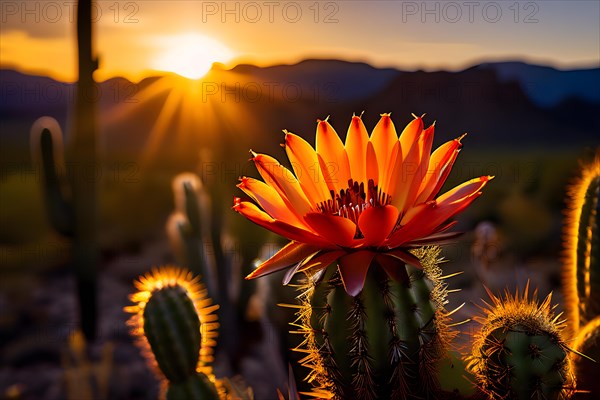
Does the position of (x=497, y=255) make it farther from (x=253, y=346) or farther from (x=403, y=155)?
(x=253, y=346)

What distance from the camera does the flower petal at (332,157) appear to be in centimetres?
192

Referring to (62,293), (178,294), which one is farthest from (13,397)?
(62,293)

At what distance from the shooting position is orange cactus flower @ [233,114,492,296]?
5.41 ft

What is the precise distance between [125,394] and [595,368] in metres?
4.86

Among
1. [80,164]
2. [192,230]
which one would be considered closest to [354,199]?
[192,230]

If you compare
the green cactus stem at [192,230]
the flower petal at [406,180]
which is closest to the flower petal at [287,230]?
the flower petal at [406,180]

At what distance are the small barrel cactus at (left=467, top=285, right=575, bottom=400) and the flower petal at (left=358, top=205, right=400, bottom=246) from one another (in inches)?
17.3

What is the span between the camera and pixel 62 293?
1027 centimetres

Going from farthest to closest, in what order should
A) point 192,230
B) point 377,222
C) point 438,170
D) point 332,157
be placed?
point 192,230, point 332,157, point 438,170, point 377,222

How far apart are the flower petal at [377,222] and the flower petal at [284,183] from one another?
0.78 feet

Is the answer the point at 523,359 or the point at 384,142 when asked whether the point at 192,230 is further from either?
the point at 523,359

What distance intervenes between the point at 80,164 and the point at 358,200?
5400 millimetres

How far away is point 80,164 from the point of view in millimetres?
6742

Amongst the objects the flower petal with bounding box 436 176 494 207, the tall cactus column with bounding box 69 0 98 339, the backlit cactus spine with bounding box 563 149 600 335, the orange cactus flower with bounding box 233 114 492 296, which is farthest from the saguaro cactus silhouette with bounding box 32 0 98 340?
the flower petal with bounding box 436 176 494 207
